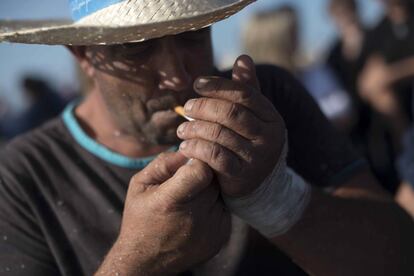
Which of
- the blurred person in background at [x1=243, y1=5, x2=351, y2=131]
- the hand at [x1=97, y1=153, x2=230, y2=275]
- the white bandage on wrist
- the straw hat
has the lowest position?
the blurred person in background at [x1=243, y1=5, x2=351, y2=131]

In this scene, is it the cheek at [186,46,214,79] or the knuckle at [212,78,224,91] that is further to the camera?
the cheek at [186,46,214,79]

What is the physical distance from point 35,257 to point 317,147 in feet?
2.99

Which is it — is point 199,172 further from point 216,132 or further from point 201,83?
point 201,83

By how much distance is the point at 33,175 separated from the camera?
6.64ft

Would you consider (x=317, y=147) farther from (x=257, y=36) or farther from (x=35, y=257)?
(x=257, y=36)

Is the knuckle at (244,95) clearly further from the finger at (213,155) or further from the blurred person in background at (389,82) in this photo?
the blurred person in background at (389,82)

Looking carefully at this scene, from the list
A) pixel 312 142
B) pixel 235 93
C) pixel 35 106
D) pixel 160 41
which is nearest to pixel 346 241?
pixel 312 142

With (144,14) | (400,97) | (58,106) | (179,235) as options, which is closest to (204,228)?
(179,235)

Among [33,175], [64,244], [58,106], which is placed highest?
[33,175]

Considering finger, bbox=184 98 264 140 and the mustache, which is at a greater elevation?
finger, bbox=184 98 264 140

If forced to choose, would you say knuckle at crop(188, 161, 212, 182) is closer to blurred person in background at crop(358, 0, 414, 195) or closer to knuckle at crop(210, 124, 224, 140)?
knuckle at crop(210, 124, 224, 140)


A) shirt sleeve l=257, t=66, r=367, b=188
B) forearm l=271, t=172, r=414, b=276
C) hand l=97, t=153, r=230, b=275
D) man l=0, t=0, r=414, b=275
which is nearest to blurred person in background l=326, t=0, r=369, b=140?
shirt sleeve l=257, t=66, r=367, b=188

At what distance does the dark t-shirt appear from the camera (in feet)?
6.36

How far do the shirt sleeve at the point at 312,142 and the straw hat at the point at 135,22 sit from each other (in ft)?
1.88
